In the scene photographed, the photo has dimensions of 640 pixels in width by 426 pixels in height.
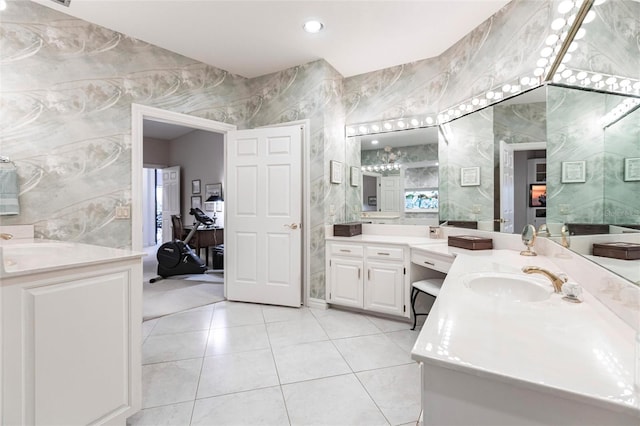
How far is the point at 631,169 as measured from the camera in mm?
878

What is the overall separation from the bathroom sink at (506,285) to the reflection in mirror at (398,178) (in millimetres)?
1781

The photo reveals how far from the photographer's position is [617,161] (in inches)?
38.9

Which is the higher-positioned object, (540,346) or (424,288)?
(540,346)

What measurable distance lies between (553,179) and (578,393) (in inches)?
63.7

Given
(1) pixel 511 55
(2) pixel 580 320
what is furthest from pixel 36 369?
(1) pixel 511 55

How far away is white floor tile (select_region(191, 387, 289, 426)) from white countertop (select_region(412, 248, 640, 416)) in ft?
4.00

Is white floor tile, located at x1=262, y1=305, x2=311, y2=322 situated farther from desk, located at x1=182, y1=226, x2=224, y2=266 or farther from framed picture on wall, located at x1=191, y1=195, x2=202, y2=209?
framed picture on wall, located at x1=191, y1=195, x2=202, y2=209

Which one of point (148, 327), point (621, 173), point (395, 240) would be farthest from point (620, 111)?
point (148, 327)

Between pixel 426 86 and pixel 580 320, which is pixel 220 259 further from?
pixel 580 320

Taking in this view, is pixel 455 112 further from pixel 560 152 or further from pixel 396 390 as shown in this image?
pixel 396 390

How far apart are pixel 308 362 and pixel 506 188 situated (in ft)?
6.54

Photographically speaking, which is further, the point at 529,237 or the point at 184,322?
the point at 184,322

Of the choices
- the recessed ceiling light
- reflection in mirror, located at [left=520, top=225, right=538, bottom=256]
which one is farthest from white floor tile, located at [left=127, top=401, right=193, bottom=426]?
the recessed ceiling light

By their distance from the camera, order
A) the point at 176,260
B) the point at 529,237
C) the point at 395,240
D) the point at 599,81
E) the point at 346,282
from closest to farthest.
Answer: the point at 599,81 → the point at 529,237 → the point at 395,240 → the point at 346,282 → the point at 176,260
